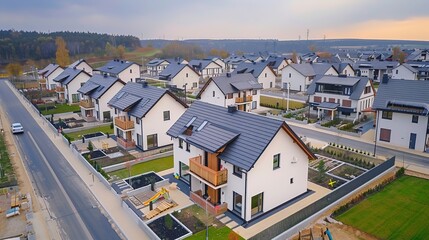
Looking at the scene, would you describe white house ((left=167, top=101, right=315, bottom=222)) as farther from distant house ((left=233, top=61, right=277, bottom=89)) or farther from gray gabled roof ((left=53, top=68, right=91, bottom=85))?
distant house ((left=233, top=61, right=277, bottom=89))

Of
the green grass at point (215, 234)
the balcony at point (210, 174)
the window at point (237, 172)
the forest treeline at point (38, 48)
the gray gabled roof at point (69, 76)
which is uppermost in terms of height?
the forest treeline at point (38, 48)

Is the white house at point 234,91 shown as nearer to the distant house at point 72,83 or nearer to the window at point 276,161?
the distant house at point 72,83

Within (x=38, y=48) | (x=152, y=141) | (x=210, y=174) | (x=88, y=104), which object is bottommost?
(x=152, y=141)

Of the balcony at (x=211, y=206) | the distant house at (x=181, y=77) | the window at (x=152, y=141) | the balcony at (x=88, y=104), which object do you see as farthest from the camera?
the distant house at (x=181, y=77)

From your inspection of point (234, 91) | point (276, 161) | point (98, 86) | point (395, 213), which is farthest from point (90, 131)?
point (395, 213)

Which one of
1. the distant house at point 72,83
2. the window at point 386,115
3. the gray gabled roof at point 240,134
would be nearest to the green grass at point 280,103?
the window at point 386,115

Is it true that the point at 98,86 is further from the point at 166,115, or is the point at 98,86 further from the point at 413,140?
the point at 413,140

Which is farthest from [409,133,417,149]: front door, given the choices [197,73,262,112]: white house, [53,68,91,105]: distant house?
[53,68,91,105]: distant house
